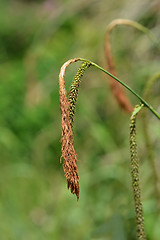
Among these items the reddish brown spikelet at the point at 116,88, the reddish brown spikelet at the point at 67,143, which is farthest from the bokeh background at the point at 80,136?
the reddish brown spikelet at the point at 67,143

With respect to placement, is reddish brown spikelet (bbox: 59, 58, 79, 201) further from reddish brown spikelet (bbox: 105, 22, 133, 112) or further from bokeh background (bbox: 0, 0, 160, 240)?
bokeh background (bbox: 0, 0, 160, 240)

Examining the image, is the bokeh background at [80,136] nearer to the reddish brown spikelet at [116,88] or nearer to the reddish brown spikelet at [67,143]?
the reddish brown spikelet at [116,88]

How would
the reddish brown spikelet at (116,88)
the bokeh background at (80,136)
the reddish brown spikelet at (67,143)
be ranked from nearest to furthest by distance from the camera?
the reddish brown spikelet at (67,143), the reddish brown spikelet at (116,88), the bokeh background at (80,136)

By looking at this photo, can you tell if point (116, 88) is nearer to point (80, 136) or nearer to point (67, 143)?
point (67, 143)

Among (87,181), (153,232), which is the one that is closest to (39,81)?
(87,181)

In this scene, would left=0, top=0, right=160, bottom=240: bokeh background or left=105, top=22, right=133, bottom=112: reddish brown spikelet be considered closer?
left=105, top=22, right=133, bottom=112: reddish brown spikelet

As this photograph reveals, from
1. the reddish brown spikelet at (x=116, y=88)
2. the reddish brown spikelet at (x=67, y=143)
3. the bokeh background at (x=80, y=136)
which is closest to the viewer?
the reddish brown spikelet at (x=67, y=143)

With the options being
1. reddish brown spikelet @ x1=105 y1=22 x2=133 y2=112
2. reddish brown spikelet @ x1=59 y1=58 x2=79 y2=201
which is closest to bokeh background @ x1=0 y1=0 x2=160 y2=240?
reddish brown spikelet @ x1=105 y1=22 x2=133 y2=112

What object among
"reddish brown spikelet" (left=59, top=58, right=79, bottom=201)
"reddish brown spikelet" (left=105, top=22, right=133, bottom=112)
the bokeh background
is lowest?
"reddish brown spikelet" (left=59, top=58, right=79, bottom=201)

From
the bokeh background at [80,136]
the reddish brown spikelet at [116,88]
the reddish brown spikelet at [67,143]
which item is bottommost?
the reddish brown spikelet at [67,143]
